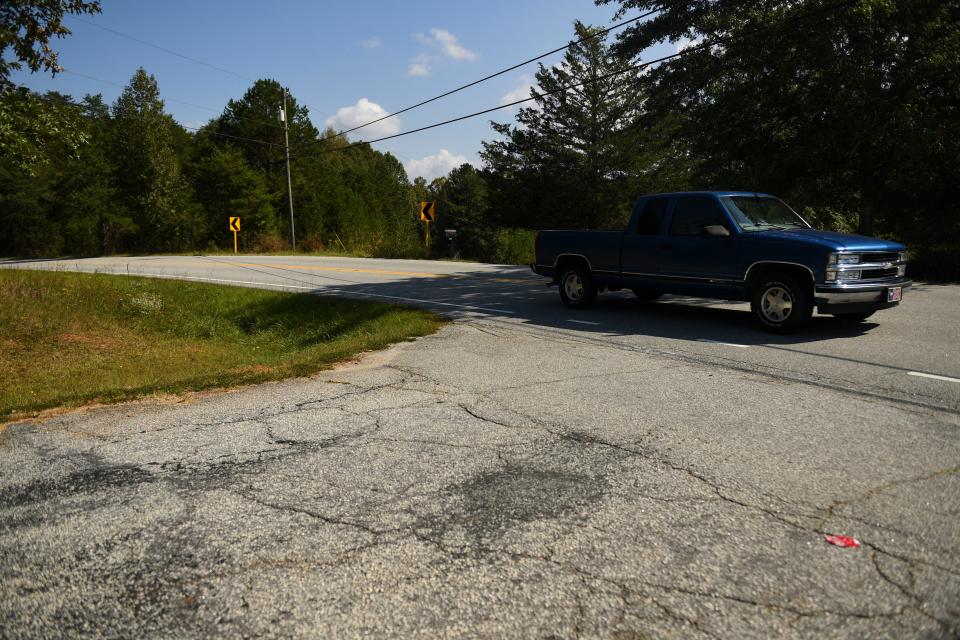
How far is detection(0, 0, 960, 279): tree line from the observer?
14.9 m

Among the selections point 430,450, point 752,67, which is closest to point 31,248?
point 752,67

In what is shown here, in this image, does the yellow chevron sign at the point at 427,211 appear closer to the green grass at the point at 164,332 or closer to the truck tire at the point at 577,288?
the green grass at the point at 164,332

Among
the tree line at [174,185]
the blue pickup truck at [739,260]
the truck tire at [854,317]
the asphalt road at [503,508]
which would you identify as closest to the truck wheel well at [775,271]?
the blue pickup truck at [739,260]

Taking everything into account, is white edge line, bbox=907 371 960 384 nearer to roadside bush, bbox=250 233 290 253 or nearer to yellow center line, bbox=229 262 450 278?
yellow center line, bbox=229 262 450 278

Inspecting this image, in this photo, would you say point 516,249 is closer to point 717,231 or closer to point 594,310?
point 594,310

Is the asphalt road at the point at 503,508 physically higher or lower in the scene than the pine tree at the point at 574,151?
lower

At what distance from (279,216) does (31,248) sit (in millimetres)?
28797

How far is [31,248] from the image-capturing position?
66.8 m

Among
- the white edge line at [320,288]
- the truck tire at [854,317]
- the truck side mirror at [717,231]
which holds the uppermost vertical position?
the truck side mirror at [717,231]

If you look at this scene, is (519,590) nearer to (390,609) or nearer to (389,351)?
(390,609)

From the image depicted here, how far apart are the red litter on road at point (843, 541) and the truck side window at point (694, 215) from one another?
7.23 metres

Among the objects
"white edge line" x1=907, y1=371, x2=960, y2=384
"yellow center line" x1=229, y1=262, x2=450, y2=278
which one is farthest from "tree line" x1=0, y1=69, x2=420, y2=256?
"white edge line" x1=907, y1=371, x2=960, y2=384

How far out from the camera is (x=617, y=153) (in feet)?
132

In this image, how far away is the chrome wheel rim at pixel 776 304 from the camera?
29.7 feet
